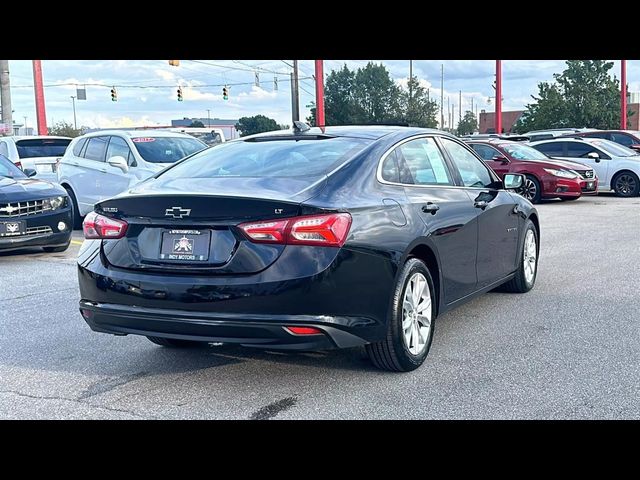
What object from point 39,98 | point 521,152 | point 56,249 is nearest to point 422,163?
point 56,249

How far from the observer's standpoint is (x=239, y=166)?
4.89m

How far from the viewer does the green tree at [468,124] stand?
333 feet

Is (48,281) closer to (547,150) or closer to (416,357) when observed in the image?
(416,357)

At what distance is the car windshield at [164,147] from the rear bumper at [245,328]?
7.95m

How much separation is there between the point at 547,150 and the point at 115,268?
16886 mm

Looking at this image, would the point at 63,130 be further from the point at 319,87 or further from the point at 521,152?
the point at 521,152

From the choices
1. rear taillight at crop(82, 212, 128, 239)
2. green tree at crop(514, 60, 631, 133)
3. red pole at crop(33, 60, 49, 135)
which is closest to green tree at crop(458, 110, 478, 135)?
green tree at crop(514, 60, 631, 133)

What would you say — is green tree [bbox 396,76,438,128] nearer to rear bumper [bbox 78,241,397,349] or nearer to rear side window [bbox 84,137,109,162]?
rear side window [bbox 84,137,109,162]

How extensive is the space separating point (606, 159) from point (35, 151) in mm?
13412

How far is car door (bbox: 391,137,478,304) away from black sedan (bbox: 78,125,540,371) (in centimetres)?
2

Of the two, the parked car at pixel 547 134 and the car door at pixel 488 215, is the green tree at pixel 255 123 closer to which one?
the parked car at pixel 547 134

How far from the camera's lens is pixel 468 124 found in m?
107
